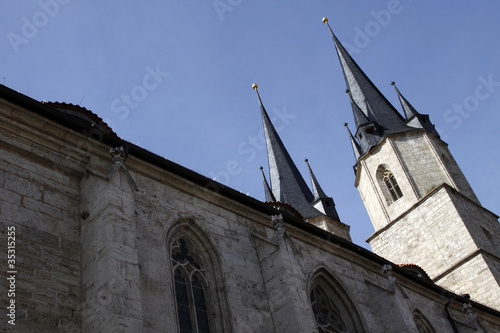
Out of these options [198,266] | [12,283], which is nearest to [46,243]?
[12,283]

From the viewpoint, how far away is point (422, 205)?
22.4 m

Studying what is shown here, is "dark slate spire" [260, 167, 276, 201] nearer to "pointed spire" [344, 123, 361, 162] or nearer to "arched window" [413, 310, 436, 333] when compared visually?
"pointed spire" [344, 123, 361, 162]

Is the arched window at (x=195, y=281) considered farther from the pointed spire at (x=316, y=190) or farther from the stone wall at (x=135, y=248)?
the pointed spire at (x=316, y=190)

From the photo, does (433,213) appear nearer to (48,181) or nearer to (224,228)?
(224,228)

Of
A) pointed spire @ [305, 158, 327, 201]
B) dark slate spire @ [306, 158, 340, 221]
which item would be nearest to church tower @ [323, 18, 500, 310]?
dark slate spire @ [306, 158, 340, 221]

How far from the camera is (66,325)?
7.24 meters

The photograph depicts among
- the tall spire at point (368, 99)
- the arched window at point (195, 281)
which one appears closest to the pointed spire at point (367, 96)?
the tall spire at point (368, 99)

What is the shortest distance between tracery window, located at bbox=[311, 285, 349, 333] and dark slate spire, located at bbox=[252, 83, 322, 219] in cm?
1275

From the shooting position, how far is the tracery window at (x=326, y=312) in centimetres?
1159

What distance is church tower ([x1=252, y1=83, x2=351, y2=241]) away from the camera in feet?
82.0

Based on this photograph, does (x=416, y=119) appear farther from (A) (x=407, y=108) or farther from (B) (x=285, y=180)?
(B) (x=285, y=180)

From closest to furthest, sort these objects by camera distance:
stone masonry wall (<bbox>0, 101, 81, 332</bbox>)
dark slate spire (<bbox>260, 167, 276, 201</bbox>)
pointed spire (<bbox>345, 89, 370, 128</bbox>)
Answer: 1. stone masonry wall (<bbox>0, 101, 81, 332</bbox>)
2. pointed spire (<bbox>345, 89, 370, 128</bbox>)
3. dark slate spire (<bbox>260, 167, 276, 201</bbox>)

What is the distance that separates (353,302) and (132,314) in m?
6.27

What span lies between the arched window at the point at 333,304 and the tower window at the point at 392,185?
39.9ft
